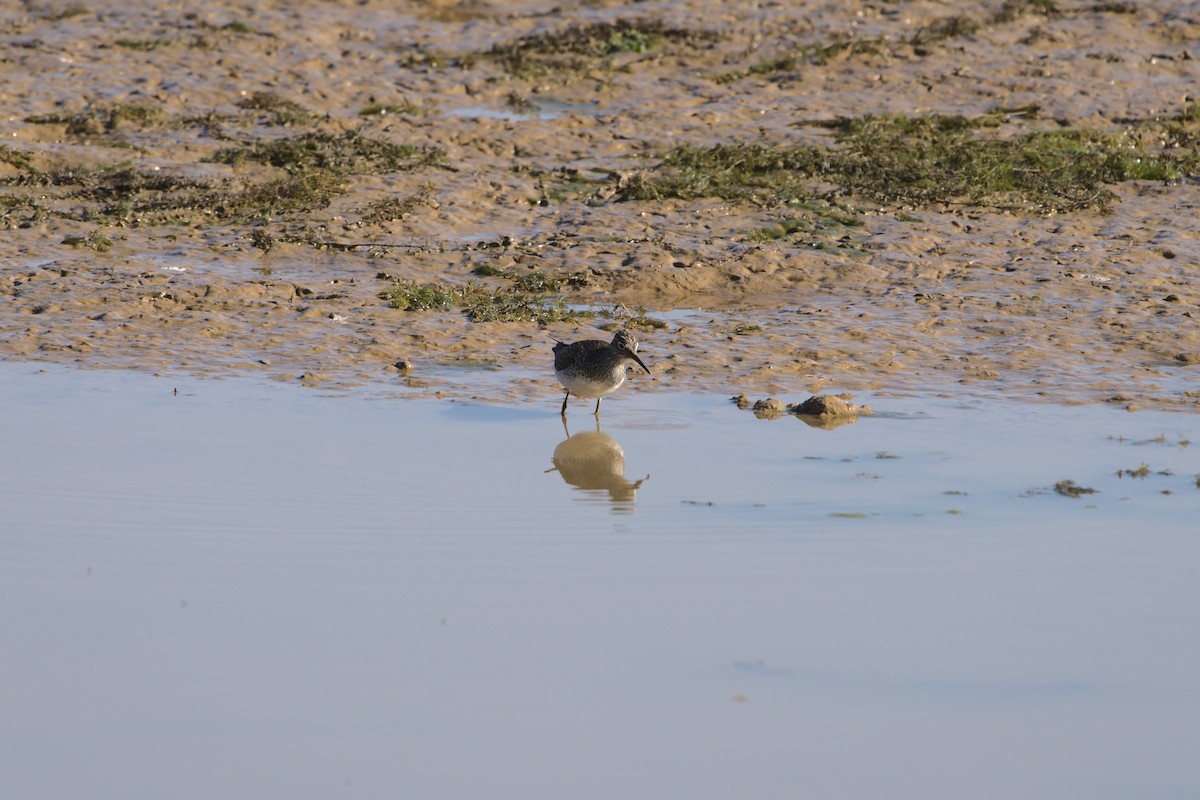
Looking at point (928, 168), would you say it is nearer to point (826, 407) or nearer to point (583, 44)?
point (583, 44)

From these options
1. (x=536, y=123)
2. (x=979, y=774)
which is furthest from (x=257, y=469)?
(x=536, y=123)

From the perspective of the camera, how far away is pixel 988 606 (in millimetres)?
6535

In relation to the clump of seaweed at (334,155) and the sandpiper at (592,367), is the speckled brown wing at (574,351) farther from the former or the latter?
the clump of seaweed at (334,155)

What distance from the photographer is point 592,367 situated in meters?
9.45

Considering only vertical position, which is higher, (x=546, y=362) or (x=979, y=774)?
(x=979, y=774)

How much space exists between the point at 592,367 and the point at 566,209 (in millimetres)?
5020

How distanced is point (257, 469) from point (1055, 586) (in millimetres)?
4008

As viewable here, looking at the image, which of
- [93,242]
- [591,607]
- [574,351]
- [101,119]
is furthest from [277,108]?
[591,607]

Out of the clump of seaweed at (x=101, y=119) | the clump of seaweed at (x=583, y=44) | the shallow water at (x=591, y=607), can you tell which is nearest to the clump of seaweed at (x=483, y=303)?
the shallow water at (x=591, y=607)

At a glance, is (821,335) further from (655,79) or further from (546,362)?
(655,79)

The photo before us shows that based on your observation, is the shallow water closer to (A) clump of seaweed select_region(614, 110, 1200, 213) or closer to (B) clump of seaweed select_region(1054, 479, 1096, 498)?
(B) clump of seaweed select_region(1054, 479, 1096, 498)

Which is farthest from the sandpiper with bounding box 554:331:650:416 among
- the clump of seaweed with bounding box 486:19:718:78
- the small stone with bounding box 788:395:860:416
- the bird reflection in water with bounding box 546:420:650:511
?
the clump of seaweed with bounding box 486:19:718:78

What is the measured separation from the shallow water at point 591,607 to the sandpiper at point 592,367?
1.05 ft

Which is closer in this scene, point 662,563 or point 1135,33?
point 662,563
